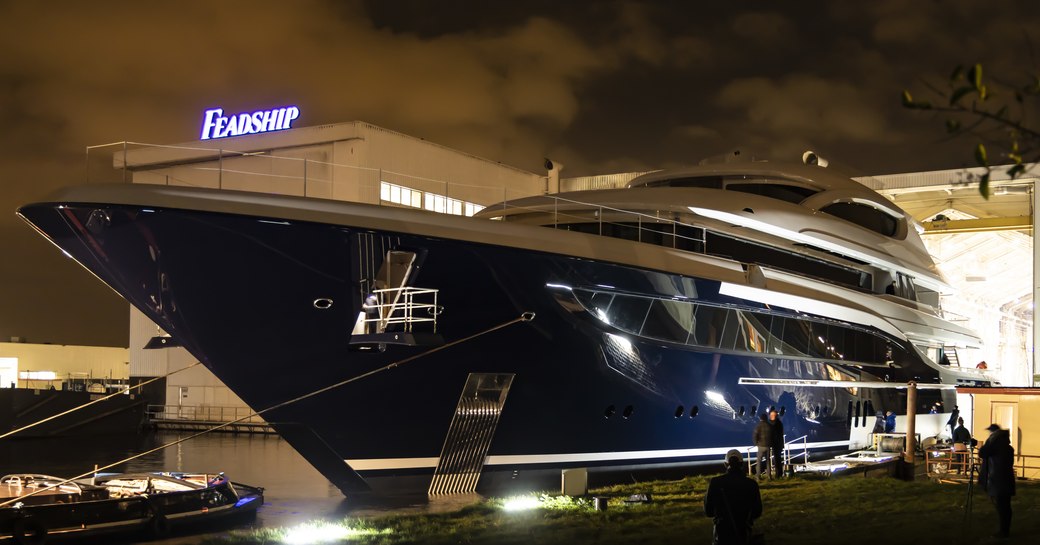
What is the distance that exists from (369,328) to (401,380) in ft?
2.78

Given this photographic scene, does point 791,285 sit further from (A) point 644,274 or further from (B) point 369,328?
(B) point 369,328

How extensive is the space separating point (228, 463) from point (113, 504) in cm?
1385

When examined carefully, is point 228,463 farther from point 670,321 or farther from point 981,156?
point 981,156

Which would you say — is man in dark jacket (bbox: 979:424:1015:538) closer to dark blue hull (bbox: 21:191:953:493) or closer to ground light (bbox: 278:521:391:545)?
dark blue hull (bbox: 21:191:953:493)

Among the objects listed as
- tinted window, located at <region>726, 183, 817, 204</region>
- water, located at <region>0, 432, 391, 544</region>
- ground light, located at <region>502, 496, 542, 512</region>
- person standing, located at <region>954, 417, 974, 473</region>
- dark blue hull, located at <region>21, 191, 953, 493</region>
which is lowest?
water, located at <region>0, 432, 391, 544</region>

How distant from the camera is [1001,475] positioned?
1041cm

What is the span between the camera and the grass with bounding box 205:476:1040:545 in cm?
1120

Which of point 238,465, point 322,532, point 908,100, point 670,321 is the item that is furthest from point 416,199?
point 908,100

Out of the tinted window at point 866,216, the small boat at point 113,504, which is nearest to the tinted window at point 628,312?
the small boat at point 113,504

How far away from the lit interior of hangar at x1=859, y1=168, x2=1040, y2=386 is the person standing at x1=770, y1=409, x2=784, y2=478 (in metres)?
12.2

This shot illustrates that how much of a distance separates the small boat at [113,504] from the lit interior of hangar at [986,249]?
20.3 m

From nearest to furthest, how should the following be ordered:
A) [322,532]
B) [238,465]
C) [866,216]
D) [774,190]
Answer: [322,532]
[774,190]
[866,216]
[238,465]

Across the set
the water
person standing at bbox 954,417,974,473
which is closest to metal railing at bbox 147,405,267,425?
the water

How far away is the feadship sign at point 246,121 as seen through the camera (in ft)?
131
